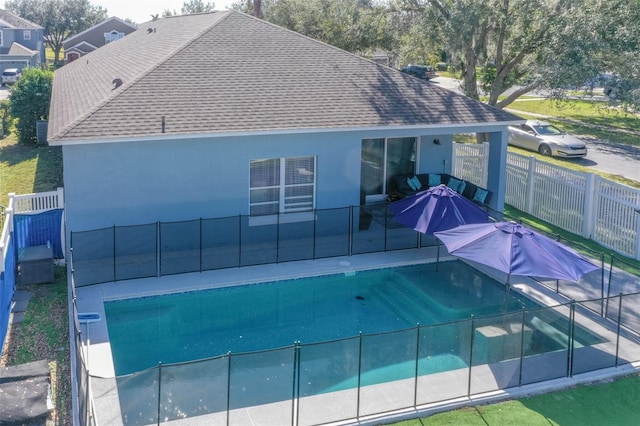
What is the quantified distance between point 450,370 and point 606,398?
259 centimetres

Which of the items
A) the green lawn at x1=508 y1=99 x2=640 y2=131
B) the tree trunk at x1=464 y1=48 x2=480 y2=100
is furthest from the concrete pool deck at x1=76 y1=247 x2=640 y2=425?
the green lawn at x1=508 y1=99 x2=640 y2=131

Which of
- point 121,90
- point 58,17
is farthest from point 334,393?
point 58,17

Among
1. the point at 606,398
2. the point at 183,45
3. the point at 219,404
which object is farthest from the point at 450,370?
the point at 183,45

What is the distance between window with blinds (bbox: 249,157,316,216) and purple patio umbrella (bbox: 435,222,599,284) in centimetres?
571

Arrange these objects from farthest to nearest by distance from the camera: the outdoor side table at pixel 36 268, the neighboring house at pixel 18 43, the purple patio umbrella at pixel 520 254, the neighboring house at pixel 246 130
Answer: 1. the neighboring house at pixel 18 43
2. the neighboring house at pixel 246 130
3. the outdoor side table at pixel 36 268
4. the purple patio umbrella at pixel 520 254

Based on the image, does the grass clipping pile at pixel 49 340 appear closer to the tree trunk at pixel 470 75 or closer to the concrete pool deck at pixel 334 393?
the concrete pool deck at pixel 334 393

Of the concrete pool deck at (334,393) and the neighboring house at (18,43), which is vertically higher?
the neighboring house at (18,43)

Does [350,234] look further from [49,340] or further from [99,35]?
[99,35]

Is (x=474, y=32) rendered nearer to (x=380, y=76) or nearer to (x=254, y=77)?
(x=380, y=76)

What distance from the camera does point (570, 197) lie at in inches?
791

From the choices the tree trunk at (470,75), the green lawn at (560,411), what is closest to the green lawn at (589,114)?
the tree trunk at (470,75)

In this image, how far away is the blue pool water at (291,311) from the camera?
13.3m

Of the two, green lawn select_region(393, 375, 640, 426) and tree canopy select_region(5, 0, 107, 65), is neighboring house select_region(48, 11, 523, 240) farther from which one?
tree canopy select_region(5, 0, 107, 65)

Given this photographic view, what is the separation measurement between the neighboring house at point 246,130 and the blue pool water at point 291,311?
2891mm
